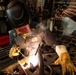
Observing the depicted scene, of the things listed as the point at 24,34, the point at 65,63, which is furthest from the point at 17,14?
the point at 65,63

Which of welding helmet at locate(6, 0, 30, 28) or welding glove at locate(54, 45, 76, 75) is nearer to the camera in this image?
welding glove at locate(54, 45, 76, 75)

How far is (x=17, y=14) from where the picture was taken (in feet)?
4.00

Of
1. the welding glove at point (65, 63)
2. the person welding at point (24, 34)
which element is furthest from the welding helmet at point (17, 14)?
the welding glove at point (65, 63)

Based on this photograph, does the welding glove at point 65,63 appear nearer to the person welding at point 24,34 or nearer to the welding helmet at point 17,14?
the person welding at point 24,34

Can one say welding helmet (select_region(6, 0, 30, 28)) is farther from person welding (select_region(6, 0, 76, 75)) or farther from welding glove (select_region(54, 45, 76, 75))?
welding glove (select_region(54, 45, 76, 75))

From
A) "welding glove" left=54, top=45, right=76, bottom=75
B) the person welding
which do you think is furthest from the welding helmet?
"welding glove" left=54, top=45, right=76, bottom=75

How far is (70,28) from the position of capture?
1.89m

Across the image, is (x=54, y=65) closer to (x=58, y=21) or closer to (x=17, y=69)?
(x=17, y=69)

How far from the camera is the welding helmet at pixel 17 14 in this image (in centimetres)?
119

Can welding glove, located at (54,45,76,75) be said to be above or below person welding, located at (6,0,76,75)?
below

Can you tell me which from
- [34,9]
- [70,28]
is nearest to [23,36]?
[70,28]

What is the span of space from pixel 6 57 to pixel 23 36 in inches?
62.0

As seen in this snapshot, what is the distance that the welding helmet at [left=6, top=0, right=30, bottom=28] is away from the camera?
3.92ft

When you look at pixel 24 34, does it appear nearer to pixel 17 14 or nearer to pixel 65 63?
pixel 17 14
